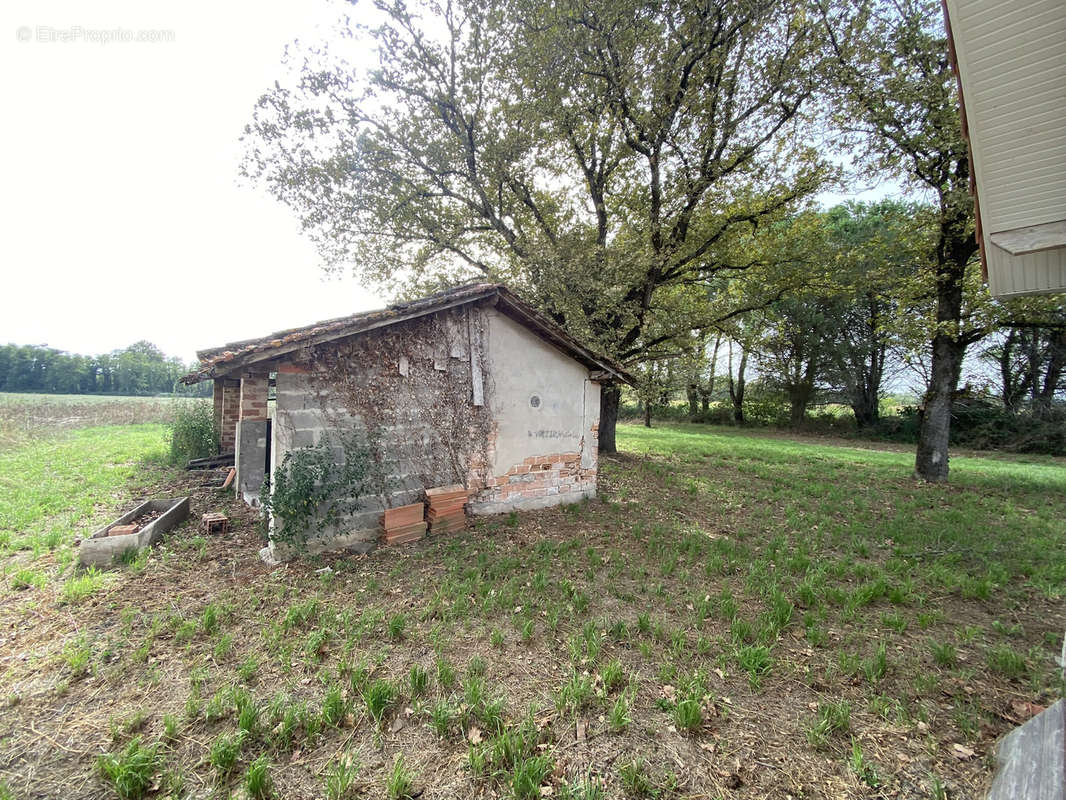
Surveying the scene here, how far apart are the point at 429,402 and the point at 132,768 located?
4.56 metres

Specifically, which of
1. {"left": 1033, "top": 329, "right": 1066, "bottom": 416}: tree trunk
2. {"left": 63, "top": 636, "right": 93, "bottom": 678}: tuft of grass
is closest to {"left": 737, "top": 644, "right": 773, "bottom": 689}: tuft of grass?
{"left": 63, "top": 636, "right": 93, "bottom": 678}: tuft of grass

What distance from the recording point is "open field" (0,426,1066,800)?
233cm

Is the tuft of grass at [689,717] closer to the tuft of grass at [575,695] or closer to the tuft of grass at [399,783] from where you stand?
the tuft of grass at [575,695]

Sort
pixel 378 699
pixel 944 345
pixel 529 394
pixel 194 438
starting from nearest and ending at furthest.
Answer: pixel 378 699 → pixel 529 394 → pixel 944 345 → pixel 194 438

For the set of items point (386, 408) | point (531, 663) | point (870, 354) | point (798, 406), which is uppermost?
point (870, 354)

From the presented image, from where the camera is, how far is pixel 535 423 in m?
7.35

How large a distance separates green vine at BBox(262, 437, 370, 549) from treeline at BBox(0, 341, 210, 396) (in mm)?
27841

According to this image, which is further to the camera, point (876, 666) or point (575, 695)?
point (876, 666)

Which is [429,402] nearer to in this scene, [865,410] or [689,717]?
[689,717]

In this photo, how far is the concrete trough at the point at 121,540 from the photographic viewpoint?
470cm

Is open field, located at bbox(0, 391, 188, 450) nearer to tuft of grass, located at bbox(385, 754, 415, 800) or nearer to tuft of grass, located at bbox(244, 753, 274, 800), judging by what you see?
tuft of grass, located at bbox(244, 753, 274, 800)

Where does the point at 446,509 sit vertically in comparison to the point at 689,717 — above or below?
above

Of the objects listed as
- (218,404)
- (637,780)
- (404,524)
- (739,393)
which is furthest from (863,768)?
(739,393)

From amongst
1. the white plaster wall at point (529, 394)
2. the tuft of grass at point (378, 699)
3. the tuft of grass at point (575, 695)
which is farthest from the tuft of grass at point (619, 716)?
the white plaster wall at point (529, 394)
